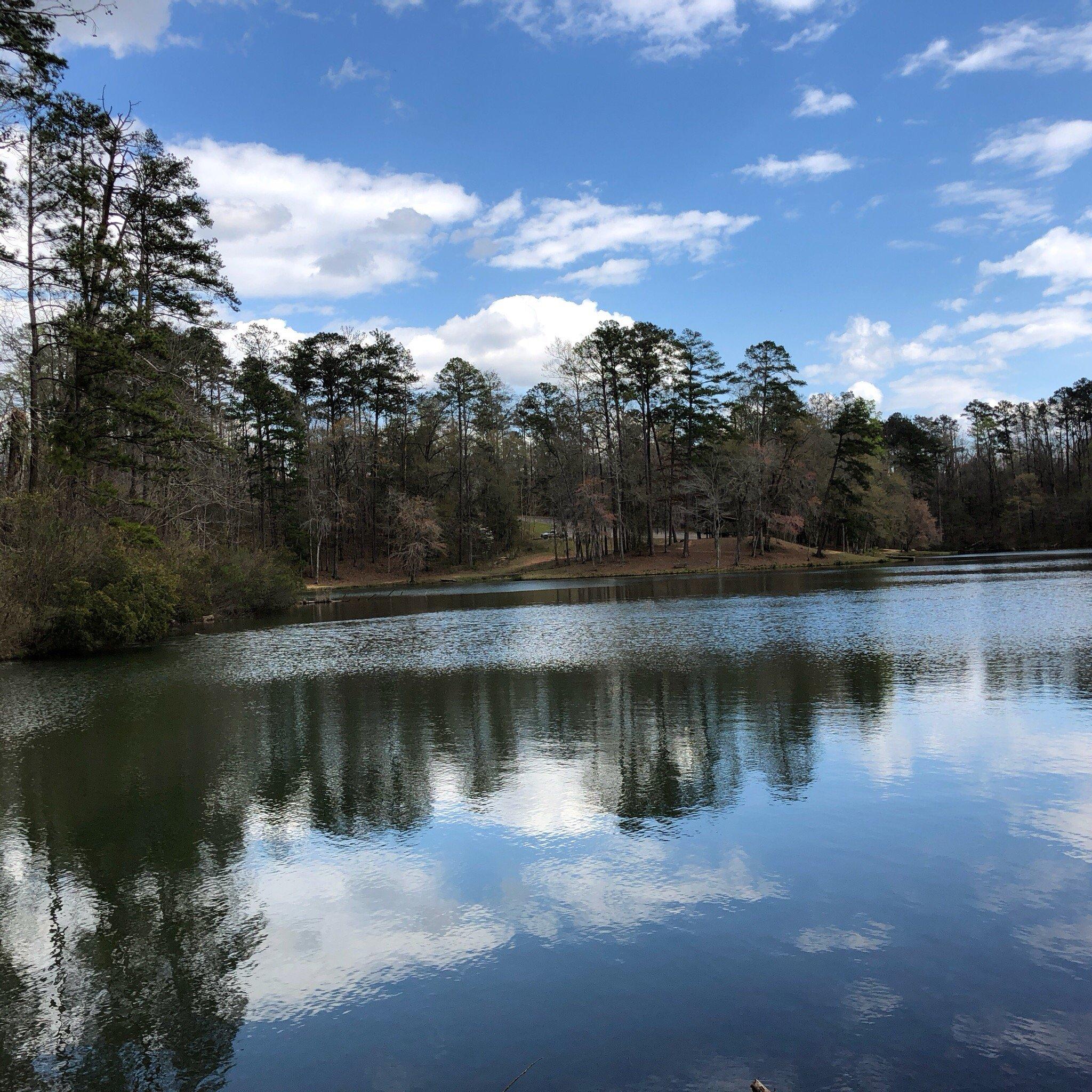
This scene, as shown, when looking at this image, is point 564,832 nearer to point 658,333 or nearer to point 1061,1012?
point 1061,1012

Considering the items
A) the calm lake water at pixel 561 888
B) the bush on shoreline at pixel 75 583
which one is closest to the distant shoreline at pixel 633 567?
the bush on shoreline at pixel 75 583

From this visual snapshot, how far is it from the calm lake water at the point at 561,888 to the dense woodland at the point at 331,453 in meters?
10.5

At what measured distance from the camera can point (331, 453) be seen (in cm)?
5628

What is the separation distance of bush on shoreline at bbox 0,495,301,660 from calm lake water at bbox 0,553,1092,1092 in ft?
26.1

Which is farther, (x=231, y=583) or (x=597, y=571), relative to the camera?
(x=597, y=571)

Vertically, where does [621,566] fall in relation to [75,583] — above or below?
below

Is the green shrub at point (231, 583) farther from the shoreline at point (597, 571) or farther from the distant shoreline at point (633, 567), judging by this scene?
the shoreline at point (597, 571)

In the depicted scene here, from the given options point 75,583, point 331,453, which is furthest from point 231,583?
point 331,453

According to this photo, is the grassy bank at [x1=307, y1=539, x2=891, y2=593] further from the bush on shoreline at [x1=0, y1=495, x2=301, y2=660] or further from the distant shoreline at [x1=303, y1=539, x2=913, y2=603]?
the bush on shoreline at [x1=0, y1=495, x2=301, y2=660]

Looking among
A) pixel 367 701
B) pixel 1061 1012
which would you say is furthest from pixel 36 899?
pixel 367 701

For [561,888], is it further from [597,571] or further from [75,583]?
[597,571]

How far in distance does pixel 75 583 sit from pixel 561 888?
61.1 ft

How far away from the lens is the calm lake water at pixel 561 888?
3.78m

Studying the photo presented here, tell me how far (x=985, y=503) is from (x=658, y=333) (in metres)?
55.1
